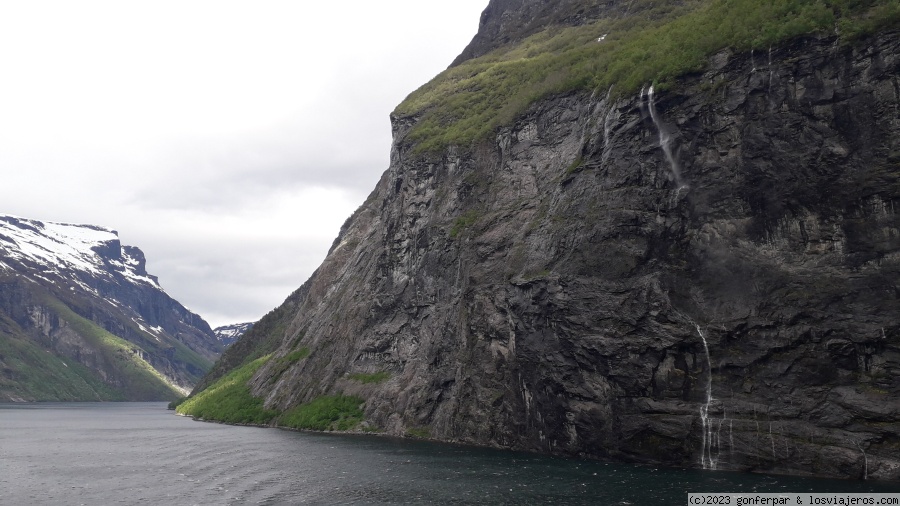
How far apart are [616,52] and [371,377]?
195 feet

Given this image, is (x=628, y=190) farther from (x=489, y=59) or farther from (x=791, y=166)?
(x=489, y=59)

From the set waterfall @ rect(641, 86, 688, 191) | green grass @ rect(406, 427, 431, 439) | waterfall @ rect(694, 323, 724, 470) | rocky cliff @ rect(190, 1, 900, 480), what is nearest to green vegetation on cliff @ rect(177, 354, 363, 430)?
green grass @ rect(406, 427, 431, 439)

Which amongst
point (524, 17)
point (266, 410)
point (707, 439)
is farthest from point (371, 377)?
point (524, 17)

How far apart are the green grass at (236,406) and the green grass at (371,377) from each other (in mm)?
22399

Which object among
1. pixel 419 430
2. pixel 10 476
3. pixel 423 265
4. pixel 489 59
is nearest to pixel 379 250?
pixel 423 265

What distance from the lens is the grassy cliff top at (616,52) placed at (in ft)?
199

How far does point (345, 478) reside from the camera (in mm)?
55594

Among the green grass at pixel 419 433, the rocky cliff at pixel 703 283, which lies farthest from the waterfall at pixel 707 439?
the green grass at pixel 419 433

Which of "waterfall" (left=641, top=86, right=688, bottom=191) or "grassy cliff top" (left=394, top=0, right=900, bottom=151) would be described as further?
"waterfall" (left=641, top=86, right=688, bottom=191)

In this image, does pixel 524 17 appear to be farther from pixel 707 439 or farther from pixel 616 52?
pixel 707 439

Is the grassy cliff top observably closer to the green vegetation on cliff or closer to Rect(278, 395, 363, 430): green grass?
Rect(278, 395, 363, 430): green grass

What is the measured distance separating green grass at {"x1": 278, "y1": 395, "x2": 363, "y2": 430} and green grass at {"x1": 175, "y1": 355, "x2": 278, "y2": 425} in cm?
1168

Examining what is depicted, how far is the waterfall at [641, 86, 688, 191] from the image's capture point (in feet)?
214

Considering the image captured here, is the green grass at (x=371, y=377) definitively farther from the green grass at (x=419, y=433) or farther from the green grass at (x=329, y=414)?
the green grass at (x=419, y=433)
